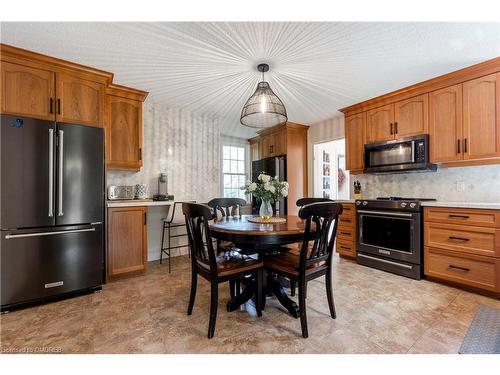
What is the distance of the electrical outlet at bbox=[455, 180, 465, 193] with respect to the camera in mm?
2945

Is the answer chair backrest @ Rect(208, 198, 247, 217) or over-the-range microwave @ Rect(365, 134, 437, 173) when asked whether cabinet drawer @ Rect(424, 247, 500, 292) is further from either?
chair backrest @ Rect(208, 198, 247, 217)

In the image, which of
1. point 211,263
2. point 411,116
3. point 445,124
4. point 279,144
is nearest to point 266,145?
point 279,144

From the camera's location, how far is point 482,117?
2.55 metres

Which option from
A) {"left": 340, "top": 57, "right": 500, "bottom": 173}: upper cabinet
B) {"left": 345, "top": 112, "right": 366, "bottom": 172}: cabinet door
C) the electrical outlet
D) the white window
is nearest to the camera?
{"left": 340, "top": 57, "right": 500, "bottom": 173}: upper cabinet

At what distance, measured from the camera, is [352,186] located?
414 cm

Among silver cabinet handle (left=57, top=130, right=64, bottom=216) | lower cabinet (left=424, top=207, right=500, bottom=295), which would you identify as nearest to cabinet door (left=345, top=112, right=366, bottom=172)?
lower cabinet (left=424, top=207, right=500, bottom=295)

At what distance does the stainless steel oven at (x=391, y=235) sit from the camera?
283 centimetres

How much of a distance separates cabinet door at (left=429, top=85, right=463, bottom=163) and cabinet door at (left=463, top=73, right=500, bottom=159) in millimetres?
62

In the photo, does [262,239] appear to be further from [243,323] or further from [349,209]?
[349,209]

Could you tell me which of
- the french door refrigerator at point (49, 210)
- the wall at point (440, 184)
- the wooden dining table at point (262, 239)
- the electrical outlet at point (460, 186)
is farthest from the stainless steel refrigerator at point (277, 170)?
the french door refrigerator at point (49, 210)

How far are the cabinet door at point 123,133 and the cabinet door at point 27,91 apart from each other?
2.12 feet

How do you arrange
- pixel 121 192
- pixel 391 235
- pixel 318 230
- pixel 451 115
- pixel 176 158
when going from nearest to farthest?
pixel 318 230 < pixel 451 115 < pixel 391 235 < pixel 121 192 < pixel 176 158

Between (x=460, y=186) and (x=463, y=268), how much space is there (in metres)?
1.04
